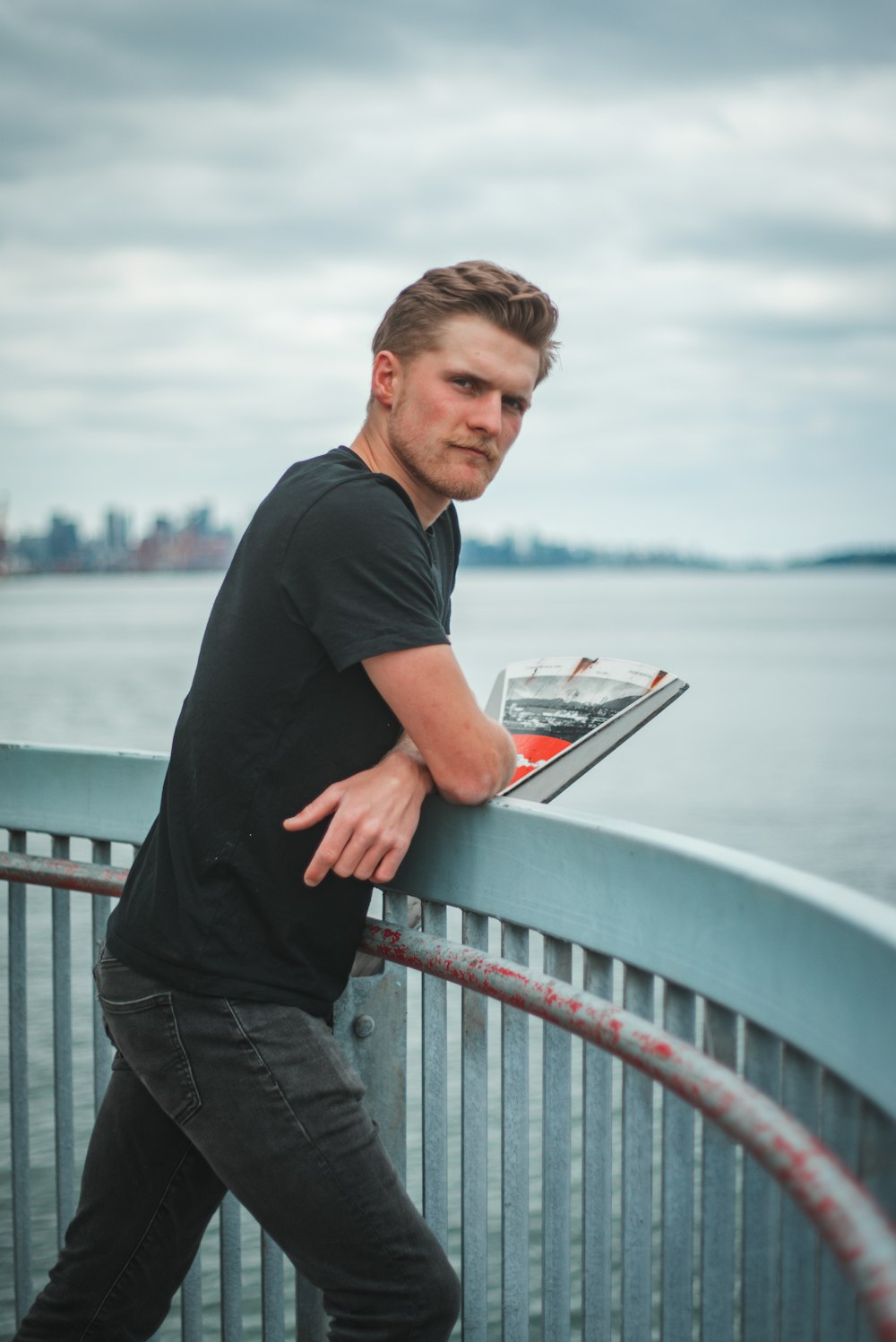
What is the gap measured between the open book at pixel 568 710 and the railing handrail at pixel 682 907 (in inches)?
7.0

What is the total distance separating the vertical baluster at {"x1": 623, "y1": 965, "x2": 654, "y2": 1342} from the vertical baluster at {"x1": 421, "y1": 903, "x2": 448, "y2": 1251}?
0.37 metres

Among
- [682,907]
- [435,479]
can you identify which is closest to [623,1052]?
[682,907]

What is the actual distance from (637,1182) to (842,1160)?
494mm

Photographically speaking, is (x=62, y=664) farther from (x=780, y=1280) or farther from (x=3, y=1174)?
(x=780, y=1280)

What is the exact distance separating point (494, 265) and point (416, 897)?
105cm

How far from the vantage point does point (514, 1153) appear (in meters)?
1.99

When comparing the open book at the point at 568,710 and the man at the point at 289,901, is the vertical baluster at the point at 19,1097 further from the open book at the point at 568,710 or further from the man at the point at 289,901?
the open book at the point at 568,710

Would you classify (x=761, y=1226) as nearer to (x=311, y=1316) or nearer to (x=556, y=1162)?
(x=556, y=1162)

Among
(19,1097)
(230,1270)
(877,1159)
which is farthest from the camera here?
(19,1097)

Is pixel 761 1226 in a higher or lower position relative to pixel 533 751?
lower

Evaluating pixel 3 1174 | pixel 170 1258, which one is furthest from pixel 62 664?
pixel 170 1258

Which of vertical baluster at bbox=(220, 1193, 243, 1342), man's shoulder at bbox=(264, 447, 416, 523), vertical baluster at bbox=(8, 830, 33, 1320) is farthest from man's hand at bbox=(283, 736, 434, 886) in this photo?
vertical baluster at bbox=(8, 830, 33, 1320)

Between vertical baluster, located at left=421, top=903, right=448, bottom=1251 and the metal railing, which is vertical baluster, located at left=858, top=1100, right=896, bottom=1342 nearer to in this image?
the metal railing

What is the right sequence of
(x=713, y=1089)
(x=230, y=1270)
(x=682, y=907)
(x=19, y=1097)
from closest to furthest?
(x=713, y=1089) → (x=682, y=907) → (x=230, y=1270) → (x=19, y=1097)
